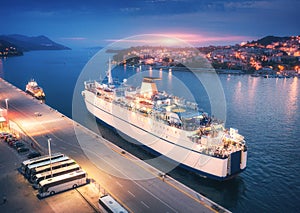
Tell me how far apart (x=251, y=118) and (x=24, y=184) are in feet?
107

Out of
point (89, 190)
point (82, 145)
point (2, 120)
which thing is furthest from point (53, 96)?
point (89, 190)

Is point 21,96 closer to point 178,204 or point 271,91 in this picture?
point 178,204

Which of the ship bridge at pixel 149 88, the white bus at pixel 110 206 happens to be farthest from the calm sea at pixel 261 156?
the white bus at pixel 110 206

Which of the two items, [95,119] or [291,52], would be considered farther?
[291,52]

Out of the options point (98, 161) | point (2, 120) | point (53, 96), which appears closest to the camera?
point (98, 161)

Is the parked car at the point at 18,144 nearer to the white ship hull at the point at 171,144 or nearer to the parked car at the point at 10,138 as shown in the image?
the parked car at the point at 10,138

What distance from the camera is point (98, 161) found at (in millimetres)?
21312

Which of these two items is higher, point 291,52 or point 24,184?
point 291,52

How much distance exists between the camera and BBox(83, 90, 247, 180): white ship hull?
68.6ft

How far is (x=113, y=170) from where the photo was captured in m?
19.8

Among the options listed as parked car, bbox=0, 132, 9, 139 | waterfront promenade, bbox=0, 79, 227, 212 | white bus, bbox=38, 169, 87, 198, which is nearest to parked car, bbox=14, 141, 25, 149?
waterfront promenade, bbox=0, 79, 227, 212

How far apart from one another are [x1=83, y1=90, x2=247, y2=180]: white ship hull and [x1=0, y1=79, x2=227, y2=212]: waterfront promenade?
13.6 ft

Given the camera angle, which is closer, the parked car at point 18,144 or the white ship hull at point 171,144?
the white ship hull at point 171,144

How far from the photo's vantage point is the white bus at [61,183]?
624 inches
